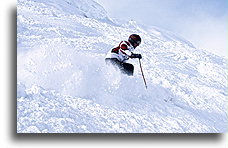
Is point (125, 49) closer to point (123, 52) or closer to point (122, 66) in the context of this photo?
point (123, 52)

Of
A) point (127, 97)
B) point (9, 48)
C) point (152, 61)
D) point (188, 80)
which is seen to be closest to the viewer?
point (9, 48)

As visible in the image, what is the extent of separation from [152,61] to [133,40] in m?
1.66

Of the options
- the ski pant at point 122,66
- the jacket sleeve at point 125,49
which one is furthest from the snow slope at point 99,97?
the jacket sleeve at point 125,49

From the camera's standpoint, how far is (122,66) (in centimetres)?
339

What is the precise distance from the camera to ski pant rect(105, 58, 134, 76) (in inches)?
133

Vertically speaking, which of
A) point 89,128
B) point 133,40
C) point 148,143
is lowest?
point 148,143

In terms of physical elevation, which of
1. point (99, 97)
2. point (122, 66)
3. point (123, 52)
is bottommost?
point (99, 97)

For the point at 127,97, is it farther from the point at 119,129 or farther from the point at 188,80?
the point at 188,80

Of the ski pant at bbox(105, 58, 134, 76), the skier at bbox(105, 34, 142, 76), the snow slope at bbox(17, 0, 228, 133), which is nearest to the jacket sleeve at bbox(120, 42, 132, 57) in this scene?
the skier at bbox(105, 34, 142, 76)

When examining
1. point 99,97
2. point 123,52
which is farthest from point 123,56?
point 99,97

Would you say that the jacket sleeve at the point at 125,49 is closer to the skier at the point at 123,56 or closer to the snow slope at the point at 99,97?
the skier at the point at 123,56

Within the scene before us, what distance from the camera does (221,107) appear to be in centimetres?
366

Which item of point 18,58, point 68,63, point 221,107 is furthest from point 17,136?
point 221,107

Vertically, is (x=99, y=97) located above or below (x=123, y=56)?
below
